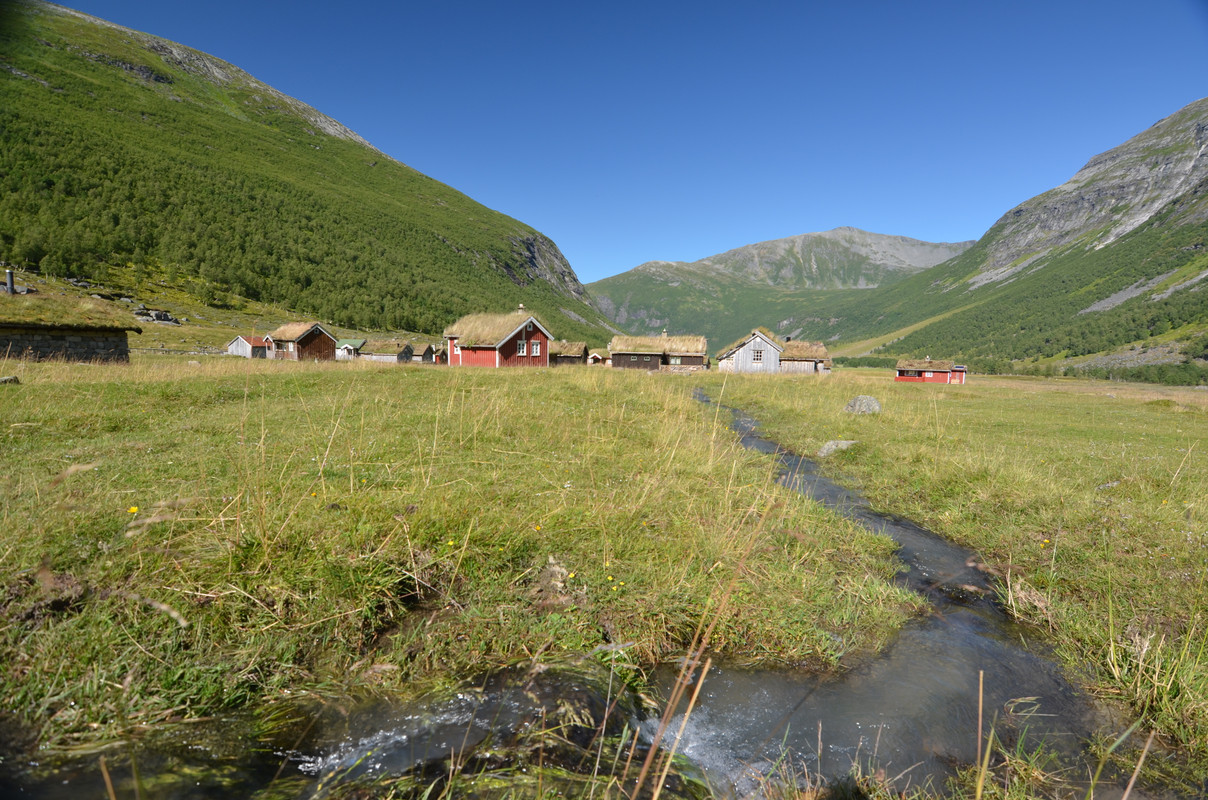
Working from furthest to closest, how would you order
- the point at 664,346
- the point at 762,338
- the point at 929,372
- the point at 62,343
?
1. the point at 929,372
2. the point at 664,346
3. the point at 762,338
4. the point at 62,343

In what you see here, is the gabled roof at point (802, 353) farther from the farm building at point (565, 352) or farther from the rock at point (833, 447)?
the rock at point (833, 447)

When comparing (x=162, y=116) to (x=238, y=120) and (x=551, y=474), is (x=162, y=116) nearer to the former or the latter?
(x=238, y=120)

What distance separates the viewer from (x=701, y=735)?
364 centimetres

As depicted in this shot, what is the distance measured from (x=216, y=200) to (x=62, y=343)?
115136 millimetres

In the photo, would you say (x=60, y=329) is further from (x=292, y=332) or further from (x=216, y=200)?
(x=216, y=200)

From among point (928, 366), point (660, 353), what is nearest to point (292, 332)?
point (660, 353)

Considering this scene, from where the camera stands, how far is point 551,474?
729cm

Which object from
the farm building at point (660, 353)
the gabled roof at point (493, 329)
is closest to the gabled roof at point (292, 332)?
the gabled roof at point (493, 329)

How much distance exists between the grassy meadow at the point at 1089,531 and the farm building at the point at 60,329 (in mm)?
24398

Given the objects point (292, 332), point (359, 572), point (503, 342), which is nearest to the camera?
point (359, 572)

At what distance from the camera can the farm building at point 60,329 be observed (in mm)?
16688

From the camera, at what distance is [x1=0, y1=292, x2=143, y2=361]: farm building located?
16688 mm

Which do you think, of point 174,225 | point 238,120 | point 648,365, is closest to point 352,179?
point 238,120

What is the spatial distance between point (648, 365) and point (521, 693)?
60176 mm
